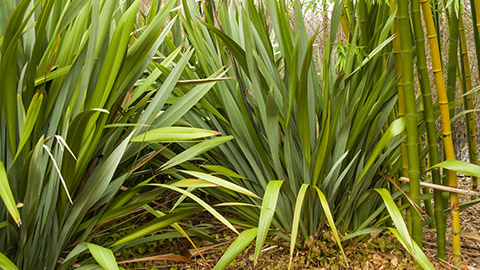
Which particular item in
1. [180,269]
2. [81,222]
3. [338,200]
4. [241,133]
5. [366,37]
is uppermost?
[366,37]

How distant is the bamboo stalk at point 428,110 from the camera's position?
4.11ft

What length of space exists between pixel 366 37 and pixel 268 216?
772 millimetres

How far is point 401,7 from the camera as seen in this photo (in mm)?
1196

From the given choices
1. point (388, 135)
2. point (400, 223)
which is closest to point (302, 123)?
point (388, 135)

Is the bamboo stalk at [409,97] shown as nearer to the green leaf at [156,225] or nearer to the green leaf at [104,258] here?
the green leaf at [156,225]

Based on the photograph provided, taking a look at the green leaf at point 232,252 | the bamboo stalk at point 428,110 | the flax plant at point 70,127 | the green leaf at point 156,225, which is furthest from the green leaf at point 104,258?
the bamboo stalk at point 428,110

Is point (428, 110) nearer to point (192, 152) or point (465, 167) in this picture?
point (465, 167)

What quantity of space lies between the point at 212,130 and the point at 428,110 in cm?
65

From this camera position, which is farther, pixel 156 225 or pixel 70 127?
pixel 156 225

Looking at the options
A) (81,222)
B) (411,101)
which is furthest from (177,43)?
(411,101)

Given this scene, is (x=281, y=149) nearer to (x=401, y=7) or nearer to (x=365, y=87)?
(x=365, y=87)

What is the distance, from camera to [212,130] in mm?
1367

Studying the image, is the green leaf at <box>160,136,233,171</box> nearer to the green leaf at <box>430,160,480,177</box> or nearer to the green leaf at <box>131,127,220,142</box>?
the green leaf at <box>131,127,220,142</box>

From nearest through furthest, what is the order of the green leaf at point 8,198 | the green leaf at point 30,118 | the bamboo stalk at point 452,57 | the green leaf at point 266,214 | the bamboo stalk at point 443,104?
1. the green leaf at point 8,198
2. the green leaf at point 30,118
3. the green leaf at point 266,214
4. the bamboo stalk at point 443,104
5. the bamboo stalk at point 452,57
